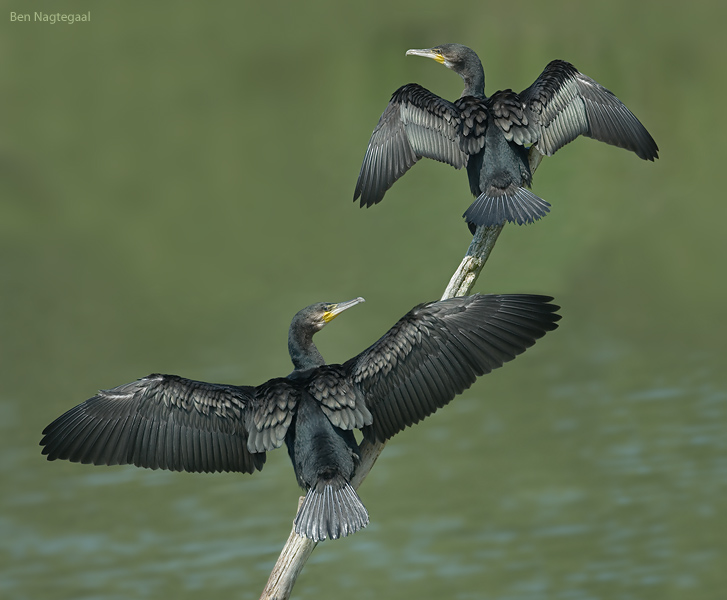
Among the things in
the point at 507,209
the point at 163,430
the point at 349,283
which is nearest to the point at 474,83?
the point at 507,209

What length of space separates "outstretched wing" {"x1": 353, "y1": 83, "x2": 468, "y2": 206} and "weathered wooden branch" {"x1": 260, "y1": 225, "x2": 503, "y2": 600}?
0.84 m

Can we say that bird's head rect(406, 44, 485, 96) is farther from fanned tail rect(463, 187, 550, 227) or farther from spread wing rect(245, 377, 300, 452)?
spread wing rect(245, 377, 300, 452)

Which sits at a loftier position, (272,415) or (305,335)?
(305,335)

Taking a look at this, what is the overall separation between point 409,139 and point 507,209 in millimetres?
1057

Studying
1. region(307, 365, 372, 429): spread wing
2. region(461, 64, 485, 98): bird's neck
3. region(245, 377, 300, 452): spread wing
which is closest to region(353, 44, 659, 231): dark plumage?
region(461, 64, 485, 98): bird's neck

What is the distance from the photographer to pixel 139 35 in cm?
2456

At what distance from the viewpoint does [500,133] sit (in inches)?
264

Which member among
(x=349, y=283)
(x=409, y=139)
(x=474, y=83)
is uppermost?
(x=349, y=283)

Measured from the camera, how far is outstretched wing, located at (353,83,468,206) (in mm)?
6934

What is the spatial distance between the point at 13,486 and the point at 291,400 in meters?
6.00

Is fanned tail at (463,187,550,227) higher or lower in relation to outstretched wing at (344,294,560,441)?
→ higher

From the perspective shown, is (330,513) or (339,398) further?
(339,398)

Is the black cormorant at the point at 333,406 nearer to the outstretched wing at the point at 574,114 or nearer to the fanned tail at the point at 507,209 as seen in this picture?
the fanned tail at the point at 507,209

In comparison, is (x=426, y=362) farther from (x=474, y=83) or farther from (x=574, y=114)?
(x=474, y=83)
